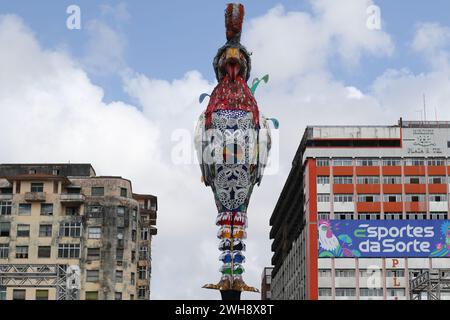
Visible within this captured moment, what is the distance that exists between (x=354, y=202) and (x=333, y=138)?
717 cm

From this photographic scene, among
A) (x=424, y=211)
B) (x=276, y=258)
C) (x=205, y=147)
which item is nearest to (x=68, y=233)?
(x=205, y=147)

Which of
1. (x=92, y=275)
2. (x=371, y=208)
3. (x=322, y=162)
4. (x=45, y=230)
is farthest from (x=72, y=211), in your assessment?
(x=371, y=208)

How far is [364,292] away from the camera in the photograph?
9250 centimetres

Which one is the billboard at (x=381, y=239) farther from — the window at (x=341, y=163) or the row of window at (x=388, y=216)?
the window at (x=341, y=163)

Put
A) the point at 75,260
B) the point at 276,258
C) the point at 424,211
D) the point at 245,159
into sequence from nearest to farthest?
1. the point at 245,159
2. the point at 75,260
3. the point at 424,211
4. the point at 276,258

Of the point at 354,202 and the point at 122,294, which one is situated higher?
the point at 354,202

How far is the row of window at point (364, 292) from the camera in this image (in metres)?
91.9

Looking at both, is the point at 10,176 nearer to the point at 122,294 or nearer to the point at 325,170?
the point at 122,294

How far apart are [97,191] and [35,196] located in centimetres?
520

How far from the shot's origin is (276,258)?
130 m

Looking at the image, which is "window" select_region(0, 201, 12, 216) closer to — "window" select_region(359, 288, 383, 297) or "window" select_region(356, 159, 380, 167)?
"window" select_region(359, 288, 383, 297)

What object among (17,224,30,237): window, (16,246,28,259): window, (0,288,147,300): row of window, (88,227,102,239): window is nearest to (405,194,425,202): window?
(0,288,147,300): row of window

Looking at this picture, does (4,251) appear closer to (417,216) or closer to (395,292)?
(395,292)
